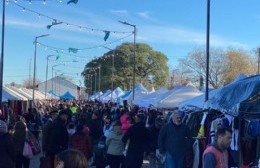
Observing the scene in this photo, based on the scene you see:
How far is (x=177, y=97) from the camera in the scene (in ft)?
72.0

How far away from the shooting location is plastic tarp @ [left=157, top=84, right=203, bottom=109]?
21.4 metres

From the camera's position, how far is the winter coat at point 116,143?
1259 cm

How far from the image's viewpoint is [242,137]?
10.9m

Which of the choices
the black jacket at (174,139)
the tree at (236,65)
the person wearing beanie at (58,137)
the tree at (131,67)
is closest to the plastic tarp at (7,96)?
the person wearing beanie at (58,137)

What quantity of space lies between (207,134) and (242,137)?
151cm

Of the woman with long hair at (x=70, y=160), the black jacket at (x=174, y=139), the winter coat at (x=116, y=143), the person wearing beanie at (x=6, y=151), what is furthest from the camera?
the winter coat at (x=116, y=143)

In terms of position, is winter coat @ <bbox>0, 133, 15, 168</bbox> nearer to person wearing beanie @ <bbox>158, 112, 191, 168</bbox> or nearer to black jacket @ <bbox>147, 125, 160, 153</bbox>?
person wearing beanie @ <bbox>158, 112, 191, 168</bbox>

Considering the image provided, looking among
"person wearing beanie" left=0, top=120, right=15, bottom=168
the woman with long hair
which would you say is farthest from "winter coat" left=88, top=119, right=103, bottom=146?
the woman with long hair

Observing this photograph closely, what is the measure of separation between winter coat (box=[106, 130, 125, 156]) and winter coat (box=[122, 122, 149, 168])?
0.98ft

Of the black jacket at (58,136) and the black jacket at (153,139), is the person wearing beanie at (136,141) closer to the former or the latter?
the black jacket at (153,139)

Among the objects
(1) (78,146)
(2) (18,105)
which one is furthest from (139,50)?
(1) (78,146)

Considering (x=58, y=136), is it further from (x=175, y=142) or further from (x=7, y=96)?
(x=7, y=96)

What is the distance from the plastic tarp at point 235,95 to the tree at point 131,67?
83071 mm

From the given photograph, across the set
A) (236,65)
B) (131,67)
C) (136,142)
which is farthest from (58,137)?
(131,67)
